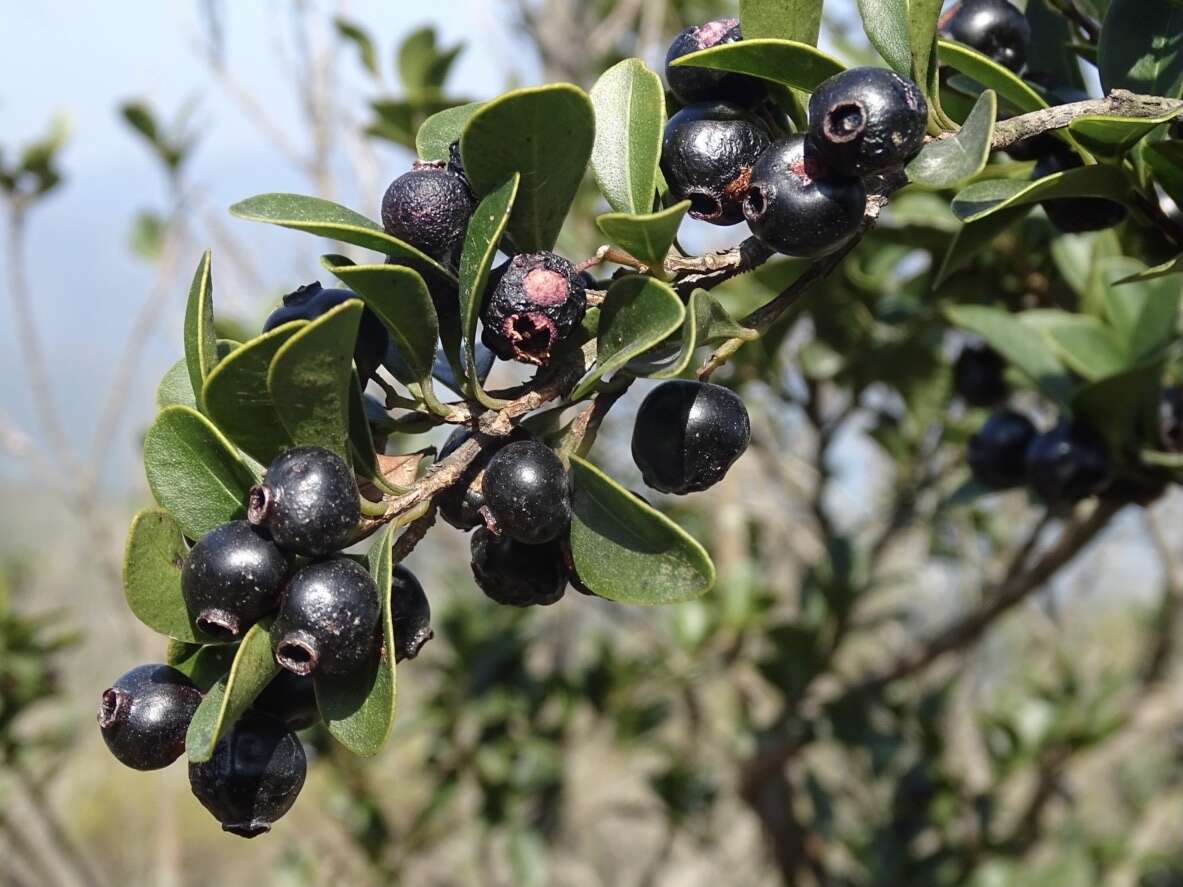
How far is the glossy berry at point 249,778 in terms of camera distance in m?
0.87

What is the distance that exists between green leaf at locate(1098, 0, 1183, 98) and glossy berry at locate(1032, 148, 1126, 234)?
80 millimetres

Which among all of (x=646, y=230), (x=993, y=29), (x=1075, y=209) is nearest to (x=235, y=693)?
(x=646, y=230)

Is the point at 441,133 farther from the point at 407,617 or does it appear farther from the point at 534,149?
the point at 407,617

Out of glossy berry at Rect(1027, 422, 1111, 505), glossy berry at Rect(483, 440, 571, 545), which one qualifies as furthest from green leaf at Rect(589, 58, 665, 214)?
glossy berry at Rect(1027, 422, 1111, 505)

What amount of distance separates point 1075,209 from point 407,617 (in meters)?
0.75

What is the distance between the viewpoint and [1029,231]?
6.13 feet

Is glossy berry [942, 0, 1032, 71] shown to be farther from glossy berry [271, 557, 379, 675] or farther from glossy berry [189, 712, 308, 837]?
glossy berry [189, 712, 308, 837]

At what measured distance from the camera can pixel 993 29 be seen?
123 centimetres

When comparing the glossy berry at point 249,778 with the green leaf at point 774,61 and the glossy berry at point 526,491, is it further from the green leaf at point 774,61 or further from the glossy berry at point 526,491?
the green leaf at point 774,61

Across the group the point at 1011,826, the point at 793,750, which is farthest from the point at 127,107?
the point at 1011,826

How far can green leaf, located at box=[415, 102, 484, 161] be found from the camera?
102cm

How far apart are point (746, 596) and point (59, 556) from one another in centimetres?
889

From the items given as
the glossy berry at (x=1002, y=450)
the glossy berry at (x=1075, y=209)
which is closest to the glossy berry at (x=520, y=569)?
the glossy berry at (x=1075, y=209)

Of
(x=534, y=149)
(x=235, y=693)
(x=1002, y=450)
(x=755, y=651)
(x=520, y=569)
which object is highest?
(x=534, y=149)
